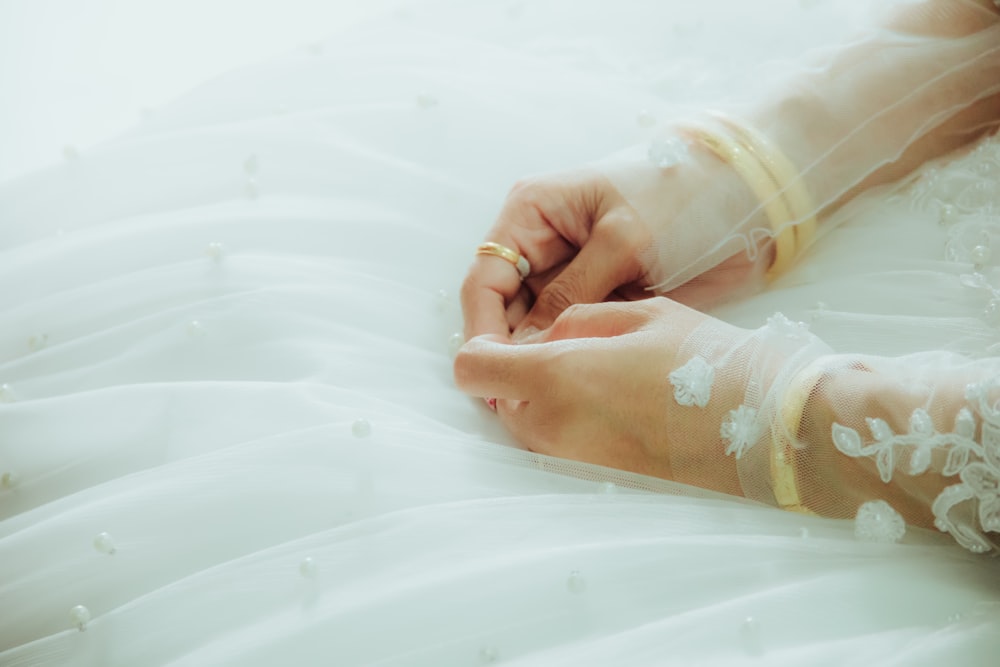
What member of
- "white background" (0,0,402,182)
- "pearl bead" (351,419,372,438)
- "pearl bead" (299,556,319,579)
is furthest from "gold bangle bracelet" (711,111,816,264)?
"white background" (0,0,402,182)

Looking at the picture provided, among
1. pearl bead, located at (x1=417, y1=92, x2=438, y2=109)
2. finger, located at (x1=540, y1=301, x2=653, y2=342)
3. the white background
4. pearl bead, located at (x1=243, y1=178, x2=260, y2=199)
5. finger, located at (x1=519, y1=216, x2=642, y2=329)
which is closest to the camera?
finger, located at (x1=540, y1=301, x2=653, y2=342)

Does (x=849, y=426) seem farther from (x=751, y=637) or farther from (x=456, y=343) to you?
(x=456, y=343)

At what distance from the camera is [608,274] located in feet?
3.10

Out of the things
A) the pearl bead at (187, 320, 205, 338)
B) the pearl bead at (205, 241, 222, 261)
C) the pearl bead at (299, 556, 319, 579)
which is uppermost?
the pearl bead at (205, 241, 222, 261)

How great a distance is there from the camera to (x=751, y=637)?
2.02ft

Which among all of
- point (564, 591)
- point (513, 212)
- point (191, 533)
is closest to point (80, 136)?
point (513, 212)

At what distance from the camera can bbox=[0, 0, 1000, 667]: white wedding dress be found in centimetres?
65

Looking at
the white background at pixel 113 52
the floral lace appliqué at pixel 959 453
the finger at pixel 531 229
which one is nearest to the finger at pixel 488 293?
the finger at pixel 531 229

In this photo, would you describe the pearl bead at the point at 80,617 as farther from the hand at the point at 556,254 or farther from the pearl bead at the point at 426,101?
the pearl bead at the point at 426,101

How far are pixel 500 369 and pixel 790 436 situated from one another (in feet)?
0.78

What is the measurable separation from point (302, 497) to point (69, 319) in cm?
34

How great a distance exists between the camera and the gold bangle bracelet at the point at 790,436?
0.73 metres

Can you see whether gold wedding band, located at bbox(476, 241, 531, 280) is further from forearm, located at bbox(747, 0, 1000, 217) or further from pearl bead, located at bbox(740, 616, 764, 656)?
pearl bead, located at bbox(740, 616, 764, 656)

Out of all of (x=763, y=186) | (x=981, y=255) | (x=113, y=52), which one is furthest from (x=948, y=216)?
(x=113, y=52)
